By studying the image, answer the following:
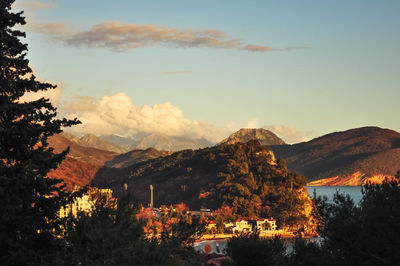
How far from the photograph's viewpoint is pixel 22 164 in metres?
31.0

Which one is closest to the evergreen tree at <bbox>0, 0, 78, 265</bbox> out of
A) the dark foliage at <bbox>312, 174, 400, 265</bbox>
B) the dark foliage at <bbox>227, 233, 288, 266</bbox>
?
the dark foliage at <bbox>227, 233, 288, 266</bbox>

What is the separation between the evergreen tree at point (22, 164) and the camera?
29.7 m

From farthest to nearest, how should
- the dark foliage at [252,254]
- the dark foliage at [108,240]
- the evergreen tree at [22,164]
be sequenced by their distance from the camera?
the dark foliage at [252,254]
the evergreen tree at [22,164]
the dark foliage at [108,240]

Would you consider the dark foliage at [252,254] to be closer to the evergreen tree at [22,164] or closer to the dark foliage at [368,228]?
the dark foliage at [368,228]

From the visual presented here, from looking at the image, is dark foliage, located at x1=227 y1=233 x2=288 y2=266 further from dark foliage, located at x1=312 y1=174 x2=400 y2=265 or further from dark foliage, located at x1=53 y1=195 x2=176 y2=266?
dark foliage, located at x1=53 y1=195 x2=176 y2=266

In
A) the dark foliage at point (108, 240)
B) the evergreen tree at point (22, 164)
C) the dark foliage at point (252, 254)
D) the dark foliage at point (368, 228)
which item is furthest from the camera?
the dark foliage at point (252, 254)

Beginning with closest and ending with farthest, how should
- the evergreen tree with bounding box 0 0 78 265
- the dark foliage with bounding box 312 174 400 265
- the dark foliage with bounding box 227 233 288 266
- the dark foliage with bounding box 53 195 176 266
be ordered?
the dark foliage with bounding box 53 195 176 266 < the evergreen tree with bounding box 0 0 78 265 < the dark foliage with bounding box 312 174 400 265 < the dark foliage with bounding box 227 233 288 266

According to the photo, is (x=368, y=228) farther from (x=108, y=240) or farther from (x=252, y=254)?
(x=108, y=240)

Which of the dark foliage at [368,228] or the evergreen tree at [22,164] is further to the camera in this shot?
the dark foliage at [368,228]

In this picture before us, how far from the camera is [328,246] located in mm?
42719

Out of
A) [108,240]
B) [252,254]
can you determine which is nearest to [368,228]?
[252,254]

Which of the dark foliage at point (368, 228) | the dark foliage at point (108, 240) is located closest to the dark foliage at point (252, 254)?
the dark foliage at point (368, 228)

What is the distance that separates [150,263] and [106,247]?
3.47 m

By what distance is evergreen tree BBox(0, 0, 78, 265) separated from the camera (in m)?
29.7
